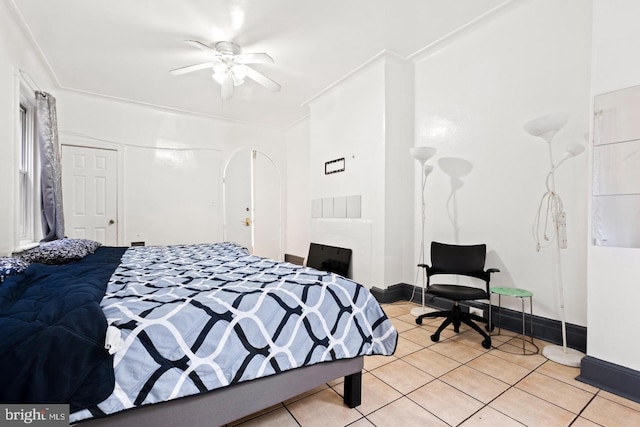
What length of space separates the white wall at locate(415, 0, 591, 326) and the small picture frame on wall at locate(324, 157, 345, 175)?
1182 mm

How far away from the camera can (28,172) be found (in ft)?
10.8

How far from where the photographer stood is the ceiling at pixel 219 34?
2.57 meters

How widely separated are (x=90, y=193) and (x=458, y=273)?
510 cm

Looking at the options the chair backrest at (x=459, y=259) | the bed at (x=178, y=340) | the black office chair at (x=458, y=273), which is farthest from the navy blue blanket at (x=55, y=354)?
the chair backrest at (x=459, y=259)

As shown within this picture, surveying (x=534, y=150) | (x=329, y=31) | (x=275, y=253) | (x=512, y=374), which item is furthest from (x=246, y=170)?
(x=512, y=374)

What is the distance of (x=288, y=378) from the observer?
1.41 metres

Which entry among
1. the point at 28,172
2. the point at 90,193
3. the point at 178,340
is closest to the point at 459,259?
the point at 178,340

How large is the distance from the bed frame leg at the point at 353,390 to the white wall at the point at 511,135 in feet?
6.28

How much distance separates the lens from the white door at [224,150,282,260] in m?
5.43

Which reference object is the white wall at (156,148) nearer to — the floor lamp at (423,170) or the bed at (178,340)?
the bed at (178,340)

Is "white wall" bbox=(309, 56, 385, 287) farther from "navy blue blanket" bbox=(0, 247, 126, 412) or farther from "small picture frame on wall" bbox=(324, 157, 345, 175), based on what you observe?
"navy blue blanket" bbox=(0, 247, 126, 412)

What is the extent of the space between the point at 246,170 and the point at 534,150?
4512 mm

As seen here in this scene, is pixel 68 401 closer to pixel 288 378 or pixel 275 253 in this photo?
pixel 288 378

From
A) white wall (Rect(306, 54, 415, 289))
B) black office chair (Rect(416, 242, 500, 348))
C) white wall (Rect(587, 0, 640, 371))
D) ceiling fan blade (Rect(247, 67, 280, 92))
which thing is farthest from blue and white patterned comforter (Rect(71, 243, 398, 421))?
ceiling fan blade (Rect(247, 67, 280, 92))
